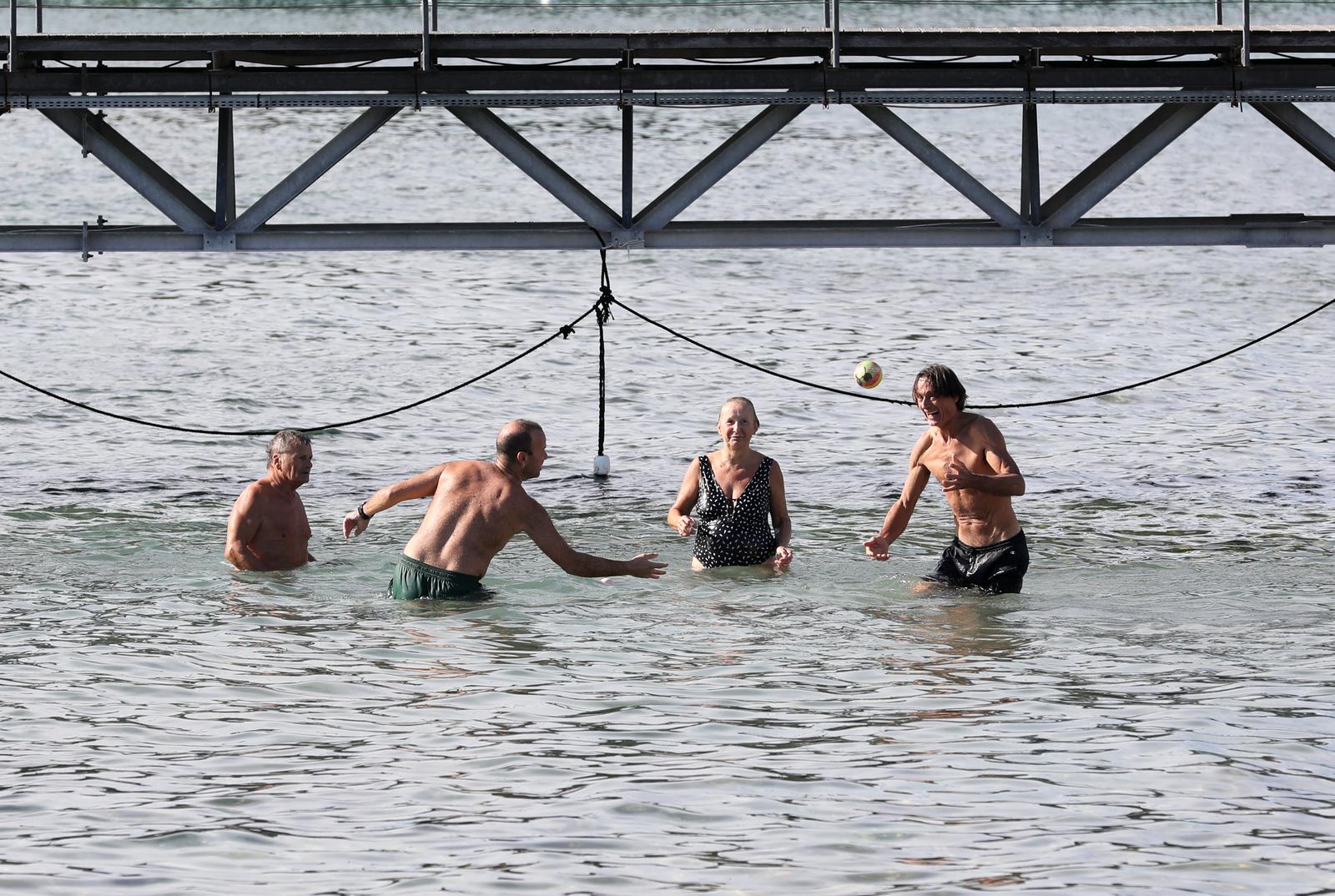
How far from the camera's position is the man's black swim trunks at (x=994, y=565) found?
11.0 meters

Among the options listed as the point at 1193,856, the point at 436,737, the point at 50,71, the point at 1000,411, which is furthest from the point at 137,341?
the point at 1193,856

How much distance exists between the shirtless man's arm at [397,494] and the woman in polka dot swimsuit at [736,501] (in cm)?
168

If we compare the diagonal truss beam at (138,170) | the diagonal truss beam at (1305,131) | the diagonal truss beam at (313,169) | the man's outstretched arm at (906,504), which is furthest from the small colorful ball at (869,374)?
the diagonal truss beam at (138,170)

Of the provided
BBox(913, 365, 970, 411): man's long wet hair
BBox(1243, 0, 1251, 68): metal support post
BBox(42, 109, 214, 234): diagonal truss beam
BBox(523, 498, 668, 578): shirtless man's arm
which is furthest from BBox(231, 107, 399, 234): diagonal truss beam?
BBox(1243, 0, 1251, 68): metal support post

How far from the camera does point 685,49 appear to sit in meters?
13.0

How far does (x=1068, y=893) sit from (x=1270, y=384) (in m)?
19.5

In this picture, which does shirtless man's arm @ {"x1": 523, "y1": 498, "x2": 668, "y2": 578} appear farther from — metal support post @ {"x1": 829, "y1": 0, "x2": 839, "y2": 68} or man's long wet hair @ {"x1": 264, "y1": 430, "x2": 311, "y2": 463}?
metal support post @ {"x1": 829, "y1": 0, "x2": 839, "y2": 68}

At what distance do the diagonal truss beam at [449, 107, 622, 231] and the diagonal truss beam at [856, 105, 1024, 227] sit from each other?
6.36 ft

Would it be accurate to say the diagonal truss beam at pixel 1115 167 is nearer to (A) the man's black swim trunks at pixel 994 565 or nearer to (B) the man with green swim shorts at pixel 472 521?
(A) the man's black swim trunks at pixel 994 565

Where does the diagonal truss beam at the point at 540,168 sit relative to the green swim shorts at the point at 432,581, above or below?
above

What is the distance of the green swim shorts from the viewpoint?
10.7 meters

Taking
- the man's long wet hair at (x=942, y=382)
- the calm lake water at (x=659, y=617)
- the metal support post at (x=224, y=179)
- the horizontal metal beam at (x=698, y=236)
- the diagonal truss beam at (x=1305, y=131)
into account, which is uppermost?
the diagonal truss beam at (x=1305, y=131)

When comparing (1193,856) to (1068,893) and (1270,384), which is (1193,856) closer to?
(1068,893)

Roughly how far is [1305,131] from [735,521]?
16.8 feet
